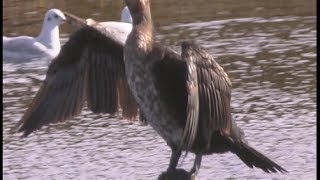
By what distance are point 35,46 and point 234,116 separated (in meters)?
4.15

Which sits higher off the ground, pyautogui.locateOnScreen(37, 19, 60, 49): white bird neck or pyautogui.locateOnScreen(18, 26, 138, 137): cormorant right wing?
pyautogui.locateOnScreen(18, 26, 138, 137): cormorant right wing

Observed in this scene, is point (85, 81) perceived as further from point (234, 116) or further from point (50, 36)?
point (50, 36)

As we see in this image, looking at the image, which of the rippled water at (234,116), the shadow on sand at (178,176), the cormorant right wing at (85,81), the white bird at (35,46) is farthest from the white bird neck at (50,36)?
the shadow on sand at (178,176)

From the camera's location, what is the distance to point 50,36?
13.5m

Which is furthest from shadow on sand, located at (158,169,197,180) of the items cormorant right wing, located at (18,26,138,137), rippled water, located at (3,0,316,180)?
rippled water, located at (3,0,316,180)

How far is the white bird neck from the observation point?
528 inches

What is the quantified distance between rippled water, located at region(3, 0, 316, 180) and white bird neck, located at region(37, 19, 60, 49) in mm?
311

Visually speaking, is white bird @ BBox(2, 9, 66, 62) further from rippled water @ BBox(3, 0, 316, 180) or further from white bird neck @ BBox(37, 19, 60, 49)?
rippled water @ BBox(3, 0, 316, 180)

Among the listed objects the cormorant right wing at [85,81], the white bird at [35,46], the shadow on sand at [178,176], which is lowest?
the white bird at [35,46]

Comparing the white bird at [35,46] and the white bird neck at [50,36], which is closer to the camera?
the white bird at [35,46]

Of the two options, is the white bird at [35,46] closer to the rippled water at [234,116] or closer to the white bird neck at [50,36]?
the white bird neck at [50,36]

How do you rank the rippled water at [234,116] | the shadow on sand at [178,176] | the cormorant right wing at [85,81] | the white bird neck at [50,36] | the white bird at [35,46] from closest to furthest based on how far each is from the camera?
1. the shadow on sand at [178,176]
2. the cormorant right wing at [85,81]
3. the rippled water at [234,116]
4. the white bird at [35,46]
5. the white bird neck at [50,36]

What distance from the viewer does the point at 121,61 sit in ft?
22.6

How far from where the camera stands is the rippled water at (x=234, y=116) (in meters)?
8.46
